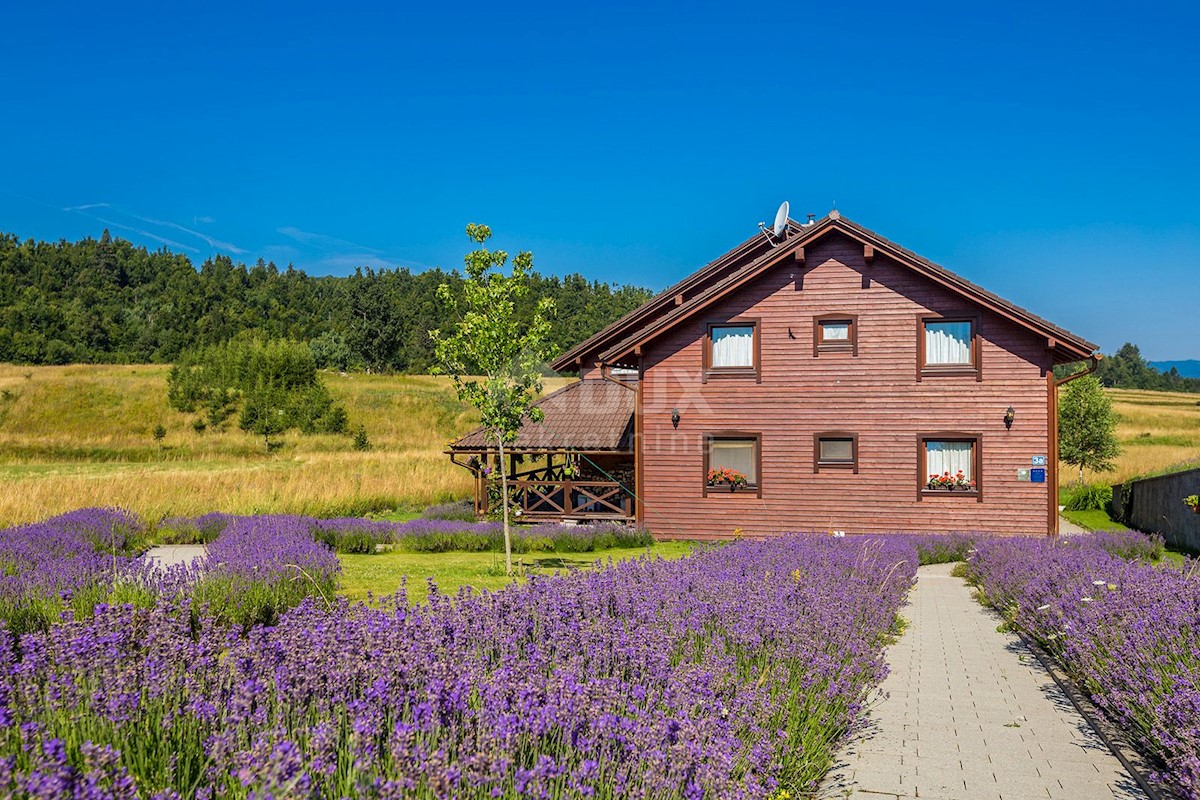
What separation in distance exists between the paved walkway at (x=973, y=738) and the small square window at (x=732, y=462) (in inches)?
415

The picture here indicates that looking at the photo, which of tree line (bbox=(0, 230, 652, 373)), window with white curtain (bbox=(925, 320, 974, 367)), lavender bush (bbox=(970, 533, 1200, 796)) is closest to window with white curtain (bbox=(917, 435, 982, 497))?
window with white curtain (bbox=(925, 320, 974, 367))

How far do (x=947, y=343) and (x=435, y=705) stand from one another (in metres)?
18.2

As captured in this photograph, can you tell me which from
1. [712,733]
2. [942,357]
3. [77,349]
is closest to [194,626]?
[712,733]

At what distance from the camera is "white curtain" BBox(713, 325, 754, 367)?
20547 millimetres

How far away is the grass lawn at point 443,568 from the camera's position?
11.7 meters

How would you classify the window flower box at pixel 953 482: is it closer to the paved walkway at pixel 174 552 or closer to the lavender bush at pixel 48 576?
the paved walkway at pixel 174 552

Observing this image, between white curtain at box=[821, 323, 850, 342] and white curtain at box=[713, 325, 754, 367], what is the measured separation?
1639mm

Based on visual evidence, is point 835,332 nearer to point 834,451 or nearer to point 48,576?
point 834,451

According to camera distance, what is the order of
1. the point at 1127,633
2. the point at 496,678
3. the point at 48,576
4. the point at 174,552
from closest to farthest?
the point at 496,678
the point at 1127,633
the point at 48,576
the point at 174,552

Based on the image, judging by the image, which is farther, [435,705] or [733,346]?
[733,346]

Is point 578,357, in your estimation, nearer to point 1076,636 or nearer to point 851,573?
point 851,573

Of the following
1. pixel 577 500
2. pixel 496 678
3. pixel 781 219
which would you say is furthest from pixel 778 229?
pixel 496 678

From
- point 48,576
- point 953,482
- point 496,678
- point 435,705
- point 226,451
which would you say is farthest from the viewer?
point 226,451

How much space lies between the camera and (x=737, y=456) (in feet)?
67.1
